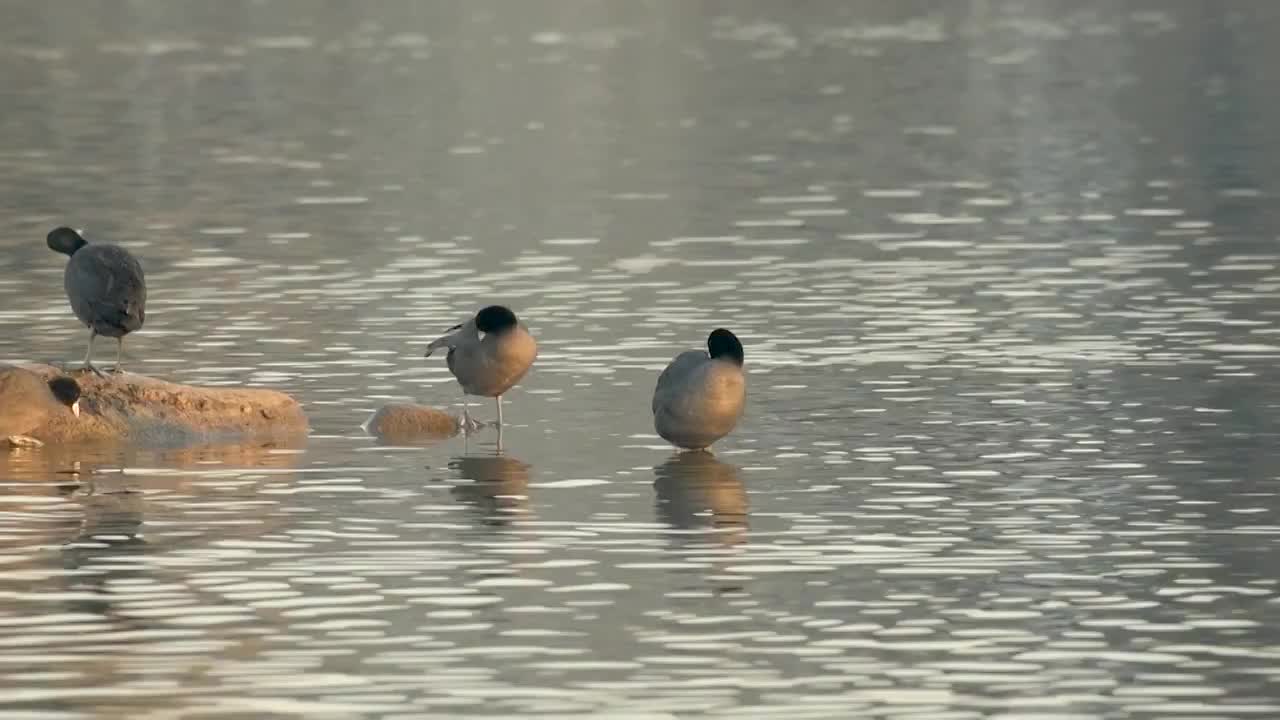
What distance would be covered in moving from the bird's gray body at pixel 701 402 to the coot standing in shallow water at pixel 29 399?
4374mm

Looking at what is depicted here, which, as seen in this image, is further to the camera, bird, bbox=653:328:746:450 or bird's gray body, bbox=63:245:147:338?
bird's gray body, bbox=63:245:147:338

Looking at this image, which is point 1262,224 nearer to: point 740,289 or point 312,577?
point 740,289

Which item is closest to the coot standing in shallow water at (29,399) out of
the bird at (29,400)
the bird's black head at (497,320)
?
the bird at (29,400)

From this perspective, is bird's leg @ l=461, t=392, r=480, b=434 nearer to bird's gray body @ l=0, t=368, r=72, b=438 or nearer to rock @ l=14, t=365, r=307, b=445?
rock @ l=14, t=365, r=307, b=445

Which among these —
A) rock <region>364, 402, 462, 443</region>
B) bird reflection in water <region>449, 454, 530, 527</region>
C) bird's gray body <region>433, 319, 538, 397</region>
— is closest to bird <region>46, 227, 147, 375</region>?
rock <region>364, 402, 462, 443</region>

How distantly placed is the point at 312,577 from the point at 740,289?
16.0 meters

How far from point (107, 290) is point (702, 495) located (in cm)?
609

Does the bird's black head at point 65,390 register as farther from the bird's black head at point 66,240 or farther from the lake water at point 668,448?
the bird's black head at point 66,240

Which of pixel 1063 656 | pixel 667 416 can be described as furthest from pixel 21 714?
pixel 667 416

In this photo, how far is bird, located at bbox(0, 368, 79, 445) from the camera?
2284 cm

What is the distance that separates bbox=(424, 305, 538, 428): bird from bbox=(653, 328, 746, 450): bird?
167cm

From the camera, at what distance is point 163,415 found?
23438 mm

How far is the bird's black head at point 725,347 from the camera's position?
22.2 metres

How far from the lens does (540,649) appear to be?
15.6 meters
